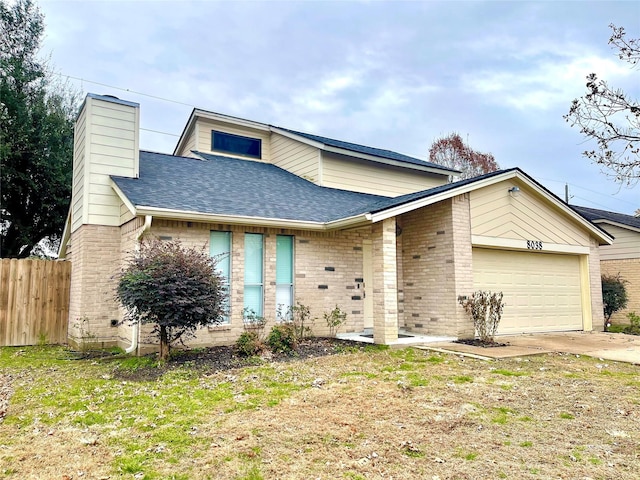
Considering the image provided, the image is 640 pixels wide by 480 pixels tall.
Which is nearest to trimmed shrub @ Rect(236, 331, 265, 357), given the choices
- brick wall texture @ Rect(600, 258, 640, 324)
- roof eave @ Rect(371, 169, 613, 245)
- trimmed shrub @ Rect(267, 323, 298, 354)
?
trimmed shrub @ Rect(267, 323, 298, 354)

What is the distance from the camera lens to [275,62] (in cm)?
1839

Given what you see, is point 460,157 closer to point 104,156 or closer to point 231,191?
point 231,191

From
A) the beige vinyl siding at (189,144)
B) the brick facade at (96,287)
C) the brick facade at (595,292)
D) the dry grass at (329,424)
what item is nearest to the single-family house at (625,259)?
the brick facade at (595,292)

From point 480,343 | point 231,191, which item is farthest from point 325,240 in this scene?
point 480,343

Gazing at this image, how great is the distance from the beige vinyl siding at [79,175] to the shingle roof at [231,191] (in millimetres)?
1064

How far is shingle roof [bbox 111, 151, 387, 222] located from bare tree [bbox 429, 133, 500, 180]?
20.2 meters

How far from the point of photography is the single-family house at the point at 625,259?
53.7ft

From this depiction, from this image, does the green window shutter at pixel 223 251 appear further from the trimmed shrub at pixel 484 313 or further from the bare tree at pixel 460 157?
the bare tree at pixel 460 157

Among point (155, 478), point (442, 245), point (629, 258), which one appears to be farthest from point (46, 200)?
point (629, 258)

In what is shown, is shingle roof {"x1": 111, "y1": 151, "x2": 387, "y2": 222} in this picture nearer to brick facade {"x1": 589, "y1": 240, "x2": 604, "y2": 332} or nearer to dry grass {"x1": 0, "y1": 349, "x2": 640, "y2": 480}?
dry grass {"x1": 0, "y1": 349, "x2": 640, "y2": 480}

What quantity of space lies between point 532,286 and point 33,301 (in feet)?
41.1

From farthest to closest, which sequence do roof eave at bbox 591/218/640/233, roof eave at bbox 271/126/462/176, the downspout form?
roof eave at bbox 591/218/640/233 → roof eave at bbox 271/126/462/176 → the downspout

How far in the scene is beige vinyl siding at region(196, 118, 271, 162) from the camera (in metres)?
14.9

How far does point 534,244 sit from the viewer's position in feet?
39.5
